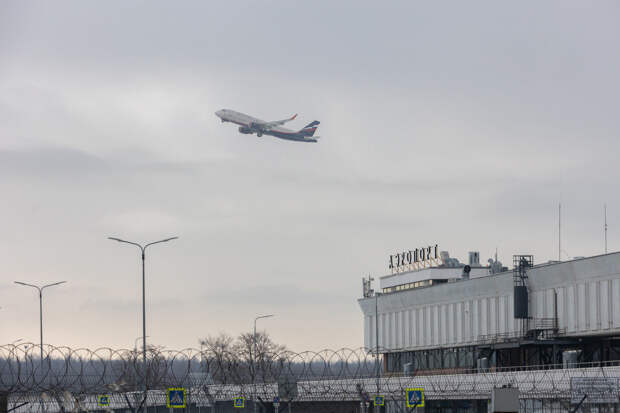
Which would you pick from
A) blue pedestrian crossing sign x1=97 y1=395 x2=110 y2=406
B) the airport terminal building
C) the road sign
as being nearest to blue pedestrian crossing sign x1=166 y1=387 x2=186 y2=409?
blue pedestrian crossing sign x1=97 y1=395 x2=110 y2=406

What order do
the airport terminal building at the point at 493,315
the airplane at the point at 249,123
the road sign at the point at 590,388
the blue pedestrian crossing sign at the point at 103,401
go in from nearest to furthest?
the road sign at the point at 590,388, the blue pedestrian crossing sign at the point at 103,401, the airport terminal building at the point at 493,315, the airplane at the point at 249,123

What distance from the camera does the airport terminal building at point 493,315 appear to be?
9744 cm

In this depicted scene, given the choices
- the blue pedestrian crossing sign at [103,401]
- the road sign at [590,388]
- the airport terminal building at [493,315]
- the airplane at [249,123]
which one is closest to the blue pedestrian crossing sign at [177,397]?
the blue pedestrian crossing sign at [103,401]

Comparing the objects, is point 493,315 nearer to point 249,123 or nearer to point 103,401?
point 103,401

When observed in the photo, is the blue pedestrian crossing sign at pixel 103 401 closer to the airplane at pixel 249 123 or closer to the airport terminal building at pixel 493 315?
the airport terminal building at pixel 493 315

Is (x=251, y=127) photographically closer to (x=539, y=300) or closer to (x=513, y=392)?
(x=539, y=300)

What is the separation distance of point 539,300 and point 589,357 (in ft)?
23.4

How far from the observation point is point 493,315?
113m

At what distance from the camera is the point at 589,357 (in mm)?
102375

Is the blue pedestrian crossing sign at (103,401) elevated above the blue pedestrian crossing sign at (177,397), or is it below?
below

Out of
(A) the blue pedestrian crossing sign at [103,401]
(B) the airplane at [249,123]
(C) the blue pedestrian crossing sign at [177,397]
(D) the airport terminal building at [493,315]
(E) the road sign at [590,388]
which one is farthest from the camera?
(B) the airplane at [249,123]

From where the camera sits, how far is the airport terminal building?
97438 mm

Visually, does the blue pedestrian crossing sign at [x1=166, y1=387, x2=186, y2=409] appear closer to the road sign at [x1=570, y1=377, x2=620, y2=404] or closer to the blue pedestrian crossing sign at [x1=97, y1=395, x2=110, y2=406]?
the blue pedestrian crossing sign at [x1=97, y1=395, x2=110, y2=406]

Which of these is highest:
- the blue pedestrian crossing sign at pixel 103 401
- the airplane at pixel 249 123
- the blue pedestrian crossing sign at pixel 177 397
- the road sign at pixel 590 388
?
the airplane at pixel 249 123
